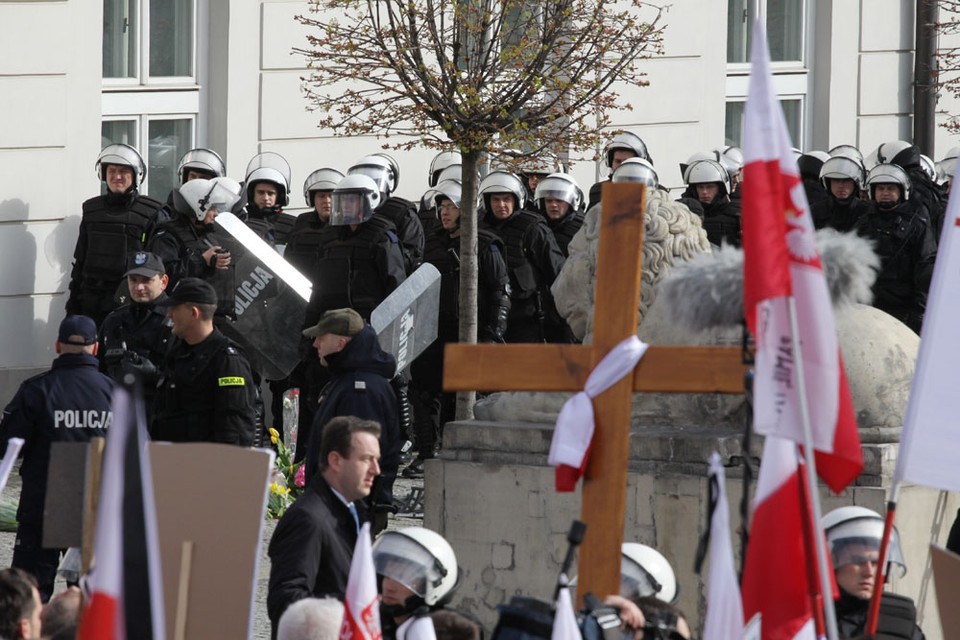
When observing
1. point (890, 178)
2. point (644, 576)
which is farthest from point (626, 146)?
point (644, 576)

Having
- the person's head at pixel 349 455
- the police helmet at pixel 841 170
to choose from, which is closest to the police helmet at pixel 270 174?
the police helmet at pixel 841 170

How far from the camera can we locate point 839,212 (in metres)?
14.8

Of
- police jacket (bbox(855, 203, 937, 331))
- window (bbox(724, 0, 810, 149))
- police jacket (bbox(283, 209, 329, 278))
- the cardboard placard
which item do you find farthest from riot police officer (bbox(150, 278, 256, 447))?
window (bbox(724, 0, 810, 149))

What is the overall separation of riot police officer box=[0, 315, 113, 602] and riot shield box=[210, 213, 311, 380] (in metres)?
4.08

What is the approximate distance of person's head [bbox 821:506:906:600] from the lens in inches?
219

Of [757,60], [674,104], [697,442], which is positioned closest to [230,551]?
[757,60]

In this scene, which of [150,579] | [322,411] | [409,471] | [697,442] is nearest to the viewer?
[150,579]

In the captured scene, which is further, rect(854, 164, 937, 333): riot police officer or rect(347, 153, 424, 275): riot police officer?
rect(854, 164, 937, 333): riot police officer

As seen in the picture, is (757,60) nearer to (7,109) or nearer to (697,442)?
(697,442)

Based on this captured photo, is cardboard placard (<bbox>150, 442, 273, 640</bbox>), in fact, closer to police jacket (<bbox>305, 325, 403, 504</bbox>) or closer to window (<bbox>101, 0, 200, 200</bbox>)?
police jacket (<bbox>305, 325, 403, 504</bbox>)

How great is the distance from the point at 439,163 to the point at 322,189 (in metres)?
1.86

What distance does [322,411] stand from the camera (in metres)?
8.27

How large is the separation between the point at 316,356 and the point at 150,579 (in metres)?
8.62

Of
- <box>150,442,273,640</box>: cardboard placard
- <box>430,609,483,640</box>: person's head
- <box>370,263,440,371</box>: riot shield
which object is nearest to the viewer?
<box>150,442,273,640</box>: cardboard placard
